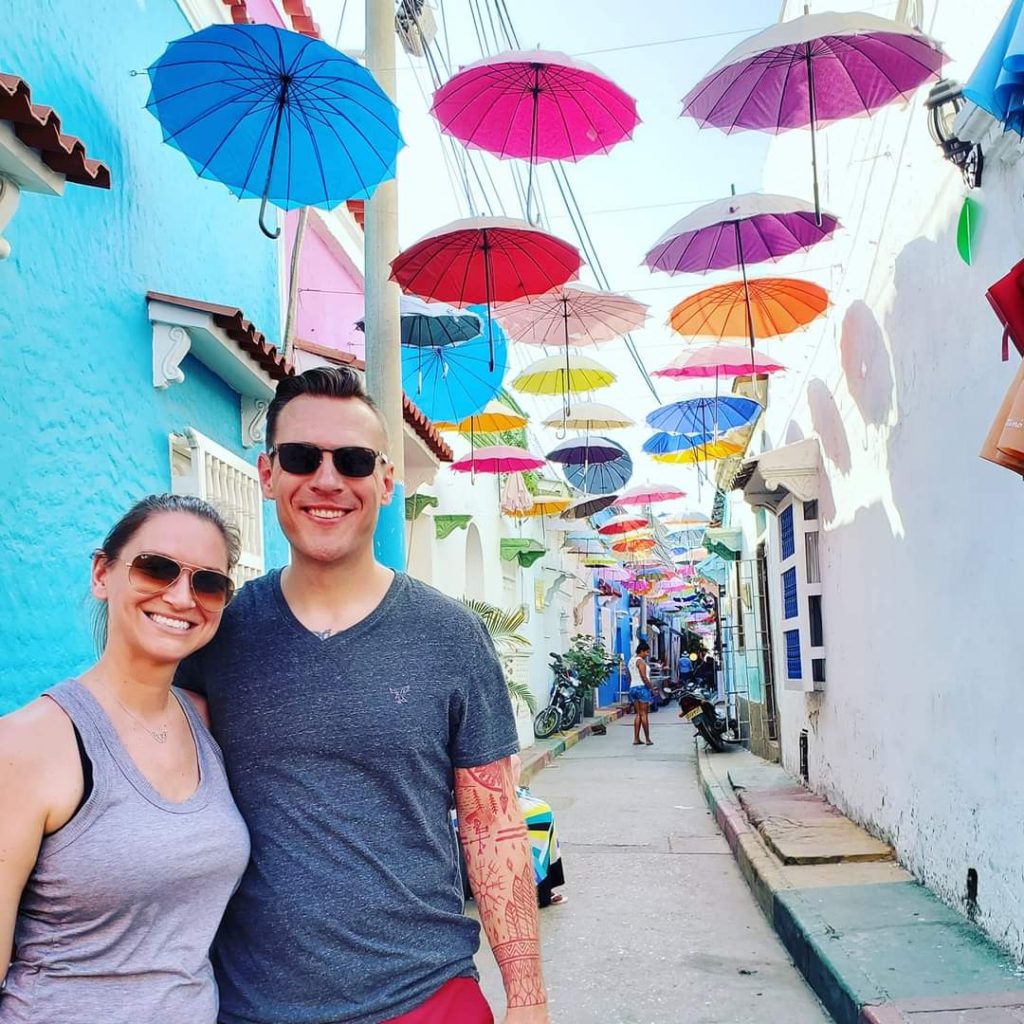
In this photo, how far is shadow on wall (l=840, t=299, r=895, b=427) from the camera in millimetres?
7088

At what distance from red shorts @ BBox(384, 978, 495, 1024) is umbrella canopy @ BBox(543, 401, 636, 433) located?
1216 cm

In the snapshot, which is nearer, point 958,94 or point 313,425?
point 313,425

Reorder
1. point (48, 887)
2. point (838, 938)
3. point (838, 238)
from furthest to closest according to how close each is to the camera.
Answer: point (838, 238) < point (838, 938) < point (48, 887)

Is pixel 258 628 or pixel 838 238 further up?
pixel 838 238

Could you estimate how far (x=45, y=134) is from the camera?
3.19 metres

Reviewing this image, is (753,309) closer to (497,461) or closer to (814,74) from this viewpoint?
(814,74)

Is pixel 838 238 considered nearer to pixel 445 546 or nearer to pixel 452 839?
pixel 445 546

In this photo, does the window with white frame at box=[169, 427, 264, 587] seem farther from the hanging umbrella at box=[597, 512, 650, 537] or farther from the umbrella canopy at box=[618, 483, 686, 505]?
the hanging umbrella at box=[597, 512, 650, 537]

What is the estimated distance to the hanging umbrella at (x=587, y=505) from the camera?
19391mm

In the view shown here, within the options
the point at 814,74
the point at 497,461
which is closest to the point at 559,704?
the point at 497,461

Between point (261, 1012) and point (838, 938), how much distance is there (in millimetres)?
4321

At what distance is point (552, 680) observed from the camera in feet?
73.7

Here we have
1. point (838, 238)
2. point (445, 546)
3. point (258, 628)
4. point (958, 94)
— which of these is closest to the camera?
point (258, 628)

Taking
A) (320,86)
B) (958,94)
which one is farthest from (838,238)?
(320,86)
